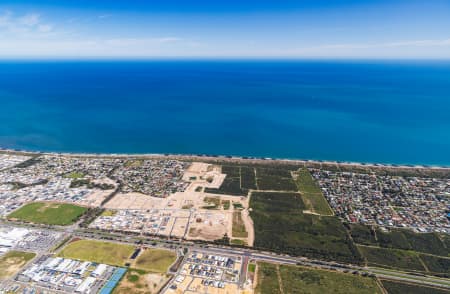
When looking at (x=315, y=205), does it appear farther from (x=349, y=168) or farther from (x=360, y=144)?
(x=360, y=144)

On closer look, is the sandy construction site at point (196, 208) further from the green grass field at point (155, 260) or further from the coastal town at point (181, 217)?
the green grass field at point (155, 260)

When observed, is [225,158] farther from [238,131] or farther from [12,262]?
[12,262]

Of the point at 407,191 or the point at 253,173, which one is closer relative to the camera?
the point at 407,191

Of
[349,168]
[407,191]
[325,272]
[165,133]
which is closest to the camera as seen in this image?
[325,272]

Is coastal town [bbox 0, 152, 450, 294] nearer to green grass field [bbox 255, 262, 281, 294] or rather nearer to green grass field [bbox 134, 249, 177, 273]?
green grass field [bbox 134, 249, 177, 273]

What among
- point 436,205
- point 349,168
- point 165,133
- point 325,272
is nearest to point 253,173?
point 349,168

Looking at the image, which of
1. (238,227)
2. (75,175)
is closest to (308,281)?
(238,227)
